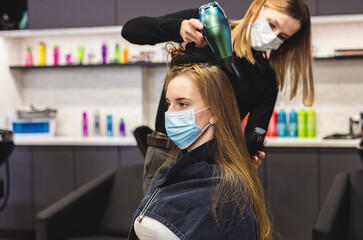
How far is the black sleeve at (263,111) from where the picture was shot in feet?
6.20

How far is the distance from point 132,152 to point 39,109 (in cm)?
116

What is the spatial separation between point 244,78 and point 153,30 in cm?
45

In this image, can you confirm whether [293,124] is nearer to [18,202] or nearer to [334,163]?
[334,163]

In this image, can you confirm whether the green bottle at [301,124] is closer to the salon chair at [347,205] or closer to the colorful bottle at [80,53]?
the salon chair at [347,205]

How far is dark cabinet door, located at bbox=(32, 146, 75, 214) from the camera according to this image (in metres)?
4.21

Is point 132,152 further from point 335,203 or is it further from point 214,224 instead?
point 214,224

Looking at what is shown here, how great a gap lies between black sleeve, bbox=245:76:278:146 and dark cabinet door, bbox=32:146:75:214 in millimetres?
2633

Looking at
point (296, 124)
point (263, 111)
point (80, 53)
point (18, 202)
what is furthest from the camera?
point (80, 53)

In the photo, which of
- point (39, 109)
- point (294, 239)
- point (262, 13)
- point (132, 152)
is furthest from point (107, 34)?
point (262, 13)

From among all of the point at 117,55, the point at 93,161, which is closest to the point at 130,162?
the point at 93,161

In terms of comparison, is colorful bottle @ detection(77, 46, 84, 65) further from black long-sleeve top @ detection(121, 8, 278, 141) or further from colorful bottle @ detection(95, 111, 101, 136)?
black long-sleeve top @ detection(121, 8, 278, 141)

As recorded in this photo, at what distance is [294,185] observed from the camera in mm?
3768

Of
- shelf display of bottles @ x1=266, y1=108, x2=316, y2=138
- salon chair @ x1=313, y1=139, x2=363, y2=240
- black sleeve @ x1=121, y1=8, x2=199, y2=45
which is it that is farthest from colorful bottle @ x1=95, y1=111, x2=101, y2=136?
black sleeve @ x1=121, y1=8, x2=199, y2=45

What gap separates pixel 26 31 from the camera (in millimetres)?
4520
